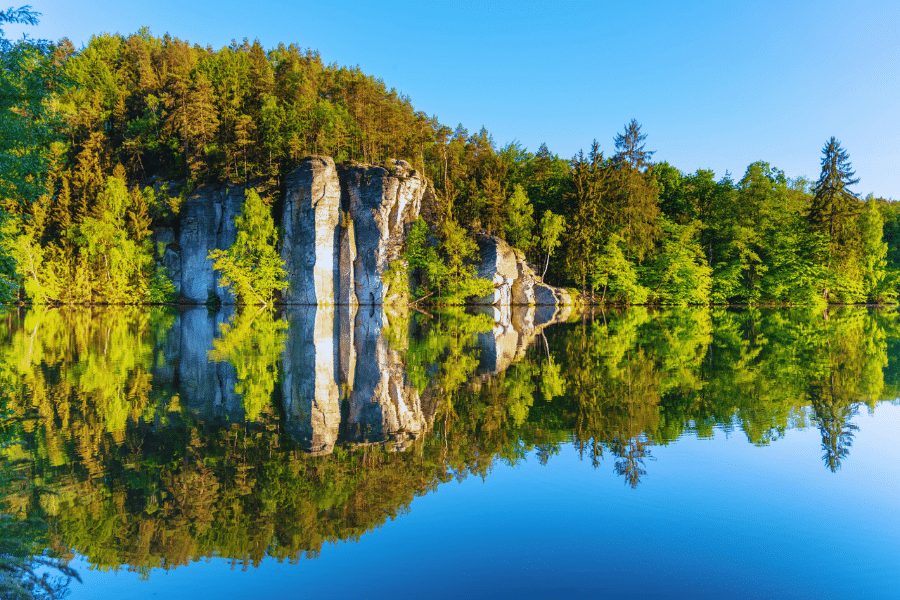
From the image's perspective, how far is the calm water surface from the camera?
14.9 ft

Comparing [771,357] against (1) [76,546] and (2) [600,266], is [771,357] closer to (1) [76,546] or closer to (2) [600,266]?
(1) [76,546]

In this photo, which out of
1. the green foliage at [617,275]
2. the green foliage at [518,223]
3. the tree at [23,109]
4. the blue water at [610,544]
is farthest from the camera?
the green foliage at [518,223]

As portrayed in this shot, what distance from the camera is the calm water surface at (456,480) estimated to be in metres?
4.53

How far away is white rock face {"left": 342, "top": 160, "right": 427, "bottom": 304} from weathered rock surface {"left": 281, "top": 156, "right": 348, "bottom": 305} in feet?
5.56

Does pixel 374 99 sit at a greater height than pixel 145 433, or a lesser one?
greater

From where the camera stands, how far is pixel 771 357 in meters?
16.5

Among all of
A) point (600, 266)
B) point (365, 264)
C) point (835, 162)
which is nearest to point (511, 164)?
point (600, 266)

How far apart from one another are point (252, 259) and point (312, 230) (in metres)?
5.78

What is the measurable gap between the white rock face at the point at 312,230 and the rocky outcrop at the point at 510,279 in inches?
559

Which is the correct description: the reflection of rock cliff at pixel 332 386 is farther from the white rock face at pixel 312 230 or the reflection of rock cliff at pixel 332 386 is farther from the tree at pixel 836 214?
the tree at pixel 836 214

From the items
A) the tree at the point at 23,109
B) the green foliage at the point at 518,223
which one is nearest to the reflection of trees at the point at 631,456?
the tree at the point at 23,109

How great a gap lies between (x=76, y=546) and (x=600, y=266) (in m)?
53.2

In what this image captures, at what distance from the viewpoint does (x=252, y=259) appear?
46938 mm

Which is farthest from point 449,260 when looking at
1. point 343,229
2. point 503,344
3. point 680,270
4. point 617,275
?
point 503,344
